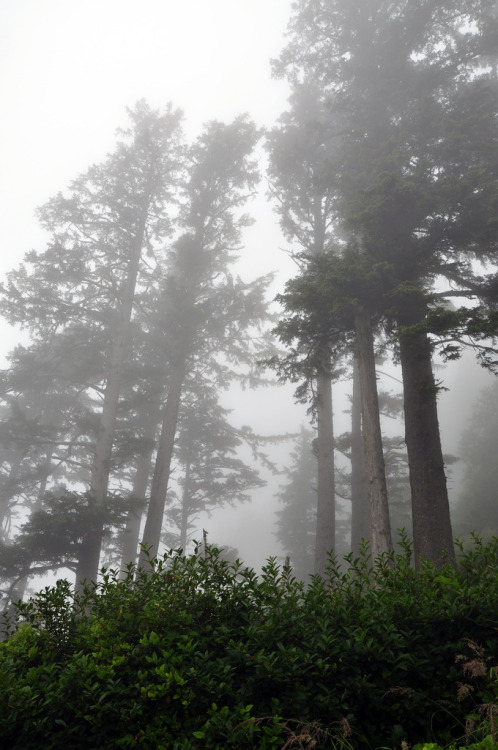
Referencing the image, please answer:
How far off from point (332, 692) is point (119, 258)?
61.6 ft

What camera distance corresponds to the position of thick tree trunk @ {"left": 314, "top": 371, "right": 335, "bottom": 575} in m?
13.7

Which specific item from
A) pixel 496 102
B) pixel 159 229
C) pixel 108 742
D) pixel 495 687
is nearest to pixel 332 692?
pixel 495 687

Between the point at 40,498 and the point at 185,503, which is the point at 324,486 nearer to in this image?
the point at 185,503

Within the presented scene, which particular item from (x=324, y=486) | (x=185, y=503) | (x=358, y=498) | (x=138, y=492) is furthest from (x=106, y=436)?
(x=185, y=503)

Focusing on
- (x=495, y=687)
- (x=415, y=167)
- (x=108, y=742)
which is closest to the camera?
(x=108, y=742)

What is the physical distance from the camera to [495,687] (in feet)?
10.4

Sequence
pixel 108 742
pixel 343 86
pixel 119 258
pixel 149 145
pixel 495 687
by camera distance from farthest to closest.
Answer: pixel 149 145
pixel 119 258
pixel 343 86
pixel 495 687
pixel 108 742

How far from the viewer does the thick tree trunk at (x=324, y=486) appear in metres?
13.7

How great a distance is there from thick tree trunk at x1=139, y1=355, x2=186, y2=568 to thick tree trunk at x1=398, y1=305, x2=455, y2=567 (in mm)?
7873

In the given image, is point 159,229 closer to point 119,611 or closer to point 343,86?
point 343,86

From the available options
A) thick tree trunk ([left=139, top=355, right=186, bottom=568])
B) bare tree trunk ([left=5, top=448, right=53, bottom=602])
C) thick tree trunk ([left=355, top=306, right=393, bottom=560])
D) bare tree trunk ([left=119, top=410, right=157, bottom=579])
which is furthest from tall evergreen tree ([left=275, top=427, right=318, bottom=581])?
thick tree trunk ([left=355, top=306, right=393, bottom=560])

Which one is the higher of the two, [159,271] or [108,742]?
[159,271]

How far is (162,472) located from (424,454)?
9141 mm

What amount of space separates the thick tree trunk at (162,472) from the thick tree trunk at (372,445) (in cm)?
700
